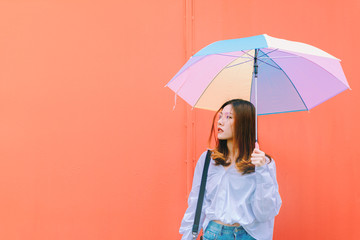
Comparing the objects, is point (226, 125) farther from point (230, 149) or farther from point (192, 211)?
point (192, 211)

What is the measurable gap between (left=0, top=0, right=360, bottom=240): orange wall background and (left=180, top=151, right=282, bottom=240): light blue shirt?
30.5 inches

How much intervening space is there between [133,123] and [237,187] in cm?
118

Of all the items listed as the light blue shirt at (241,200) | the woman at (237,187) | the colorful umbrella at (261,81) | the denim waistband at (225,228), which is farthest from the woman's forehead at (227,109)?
the denim waistband at (225,228)

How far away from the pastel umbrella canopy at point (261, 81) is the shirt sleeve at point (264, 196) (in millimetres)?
535

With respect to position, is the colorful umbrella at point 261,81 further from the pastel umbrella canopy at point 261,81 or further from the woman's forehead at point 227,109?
the woman's forehead at point 227,109

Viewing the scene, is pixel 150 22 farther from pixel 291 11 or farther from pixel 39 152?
pixel 39 152

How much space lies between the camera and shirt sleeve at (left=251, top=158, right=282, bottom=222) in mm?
2395

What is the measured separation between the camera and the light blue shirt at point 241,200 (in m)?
2.41

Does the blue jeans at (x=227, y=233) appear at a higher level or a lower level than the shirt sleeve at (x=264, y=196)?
lower

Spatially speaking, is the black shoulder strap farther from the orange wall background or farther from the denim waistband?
the orange wall background

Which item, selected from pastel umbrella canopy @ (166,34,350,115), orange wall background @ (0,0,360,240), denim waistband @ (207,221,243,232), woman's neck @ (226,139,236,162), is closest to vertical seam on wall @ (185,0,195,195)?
orange wall background @ (0,0,360,240)

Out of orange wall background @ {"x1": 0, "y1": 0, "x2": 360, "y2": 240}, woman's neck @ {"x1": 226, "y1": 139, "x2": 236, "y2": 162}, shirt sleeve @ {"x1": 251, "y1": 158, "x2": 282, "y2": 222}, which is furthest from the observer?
orange wall background @ {"x1": 0, "y1": 0, "x2": 360, "y2": 240}

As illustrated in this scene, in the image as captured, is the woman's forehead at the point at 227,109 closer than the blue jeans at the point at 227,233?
No

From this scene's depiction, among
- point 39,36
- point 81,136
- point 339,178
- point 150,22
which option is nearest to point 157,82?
point 150,22
